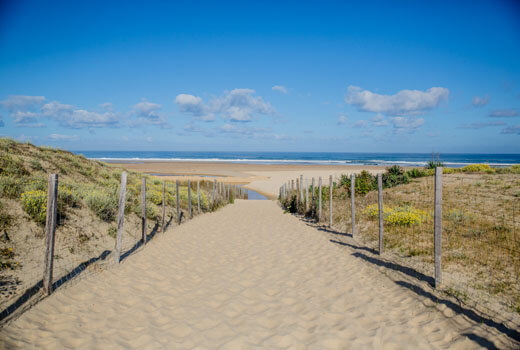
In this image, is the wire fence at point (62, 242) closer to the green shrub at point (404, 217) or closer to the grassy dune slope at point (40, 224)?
the grassy dune slope at point (40, 224)

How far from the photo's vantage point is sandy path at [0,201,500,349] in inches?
149

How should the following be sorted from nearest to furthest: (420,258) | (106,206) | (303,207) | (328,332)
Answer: (328,332), (420,258), (106,206), (303,207)

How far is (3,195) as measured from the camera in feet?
23.3

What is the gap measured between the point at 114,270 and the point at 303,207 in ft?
37.0

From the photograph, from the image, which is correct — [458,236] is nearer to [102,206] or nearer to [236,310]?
[236,310]

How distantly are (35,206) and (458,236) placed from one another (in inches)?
412

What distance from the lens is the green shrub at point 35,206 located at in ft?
22.5

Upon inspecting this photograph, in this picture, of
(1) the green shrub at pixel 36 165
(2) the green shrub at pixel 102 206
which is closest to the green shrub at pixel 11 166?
(1) the green shrub at pixel 36 165

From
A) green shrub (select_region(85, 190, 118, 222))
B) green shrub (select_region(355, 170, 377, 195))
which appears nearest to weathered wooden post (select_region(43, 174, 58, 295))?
green shrub (select_region(85, 190, 118, 222))

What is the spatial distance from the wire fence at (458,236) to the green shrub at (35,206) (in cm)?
769

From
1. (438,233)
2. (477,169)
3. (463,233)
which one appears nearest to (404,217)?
(463,233)

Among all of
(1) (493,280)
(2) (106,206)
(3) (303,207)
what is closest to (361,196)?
(3) (303,207)

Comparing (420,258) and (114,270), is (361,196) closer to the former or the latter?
(420,258)

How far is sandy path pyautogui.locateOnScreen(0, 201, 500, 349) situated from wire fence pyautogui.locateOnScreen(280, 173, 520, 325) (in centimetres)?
94
